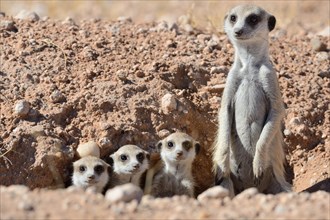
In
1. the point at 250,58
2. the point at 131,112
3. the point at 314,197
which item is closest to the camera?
the point at 314,197

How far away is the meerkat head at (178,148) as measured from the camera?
5.91 m

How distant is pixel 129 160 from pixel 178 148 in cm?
35

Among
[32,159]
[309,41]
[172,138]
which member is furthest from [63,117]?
[309,41]

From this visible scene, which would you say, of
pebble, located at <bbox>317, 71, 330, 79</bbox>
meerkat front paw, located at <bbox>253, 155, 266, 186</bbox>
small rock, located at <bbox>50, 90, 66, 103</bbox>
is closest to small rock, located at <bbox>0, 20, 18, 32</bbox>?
small rock, located at <bbox>50, 90, 66, 103</bbox>

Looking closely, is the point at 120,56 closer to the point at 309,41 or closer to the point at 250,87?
the point at 250,87

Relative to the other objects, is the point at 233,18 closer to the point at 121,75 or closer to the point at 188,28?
the point at 121,75

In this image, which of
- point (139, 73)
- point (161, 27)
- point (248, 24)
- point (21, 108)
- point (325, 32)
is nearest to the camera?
point (248, 24)

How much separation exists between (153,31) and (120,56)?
0.58m

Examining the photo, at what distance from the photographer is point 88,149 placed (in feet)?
19.8

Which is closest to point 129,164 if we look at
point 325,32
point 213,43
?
point 213,43

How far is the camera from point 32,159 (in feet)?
19.4

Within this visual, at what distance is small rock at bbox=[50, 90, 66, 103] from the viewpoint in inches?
244

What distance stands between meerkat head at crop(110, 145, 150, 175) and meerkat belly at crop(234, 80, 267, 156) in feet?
2.21

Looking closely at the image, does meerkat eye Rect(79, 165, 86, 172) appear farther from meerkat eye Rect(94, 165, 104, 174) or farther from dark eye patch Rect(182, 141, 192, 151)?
dark eye patch Rect(182, 141, 192, 151)
